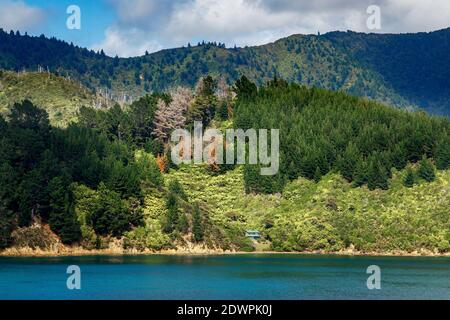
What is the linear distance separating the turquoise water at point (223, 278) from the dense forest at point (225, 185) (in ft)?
44.9

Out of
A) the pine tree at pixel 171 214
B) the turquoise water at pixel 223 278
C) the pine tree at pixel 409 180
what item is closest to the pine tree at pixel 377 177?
the pine tree at pixel 409 180

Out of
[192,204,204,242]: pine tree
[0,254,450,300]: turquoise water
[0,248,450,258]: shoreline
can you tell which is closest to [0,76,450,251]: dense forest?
[192,204,204,242]: pine tree

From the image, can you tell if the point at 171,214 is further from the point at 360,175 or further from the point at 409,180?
the point at 409,180

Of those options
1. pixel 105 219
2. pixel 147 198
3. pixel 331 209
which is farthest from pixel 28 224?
pixel 331 209

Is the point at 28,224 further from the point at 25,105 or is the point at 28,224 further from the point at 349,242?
the point at 349,242

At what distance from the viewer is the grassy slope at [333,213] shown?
504ft

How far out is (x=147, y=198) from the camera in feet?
533

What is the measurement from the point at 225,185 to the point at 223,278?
79.4 m

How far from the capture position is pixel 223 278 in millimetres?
103250

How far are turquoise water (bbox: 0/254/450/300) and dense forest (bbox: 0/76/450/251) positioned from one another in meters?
13.7

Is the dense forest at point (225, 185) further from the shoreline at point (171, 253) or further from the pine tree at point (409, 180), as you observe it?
the shoreline at point (171, 253)

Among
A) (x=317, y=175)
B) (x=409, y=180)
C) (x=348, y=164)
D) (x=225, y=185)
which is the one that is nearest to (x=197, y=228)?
(x=225, y=185)

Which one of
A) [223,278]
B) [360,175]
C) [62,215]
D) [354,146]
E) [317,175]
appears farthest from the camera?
[354,146]
